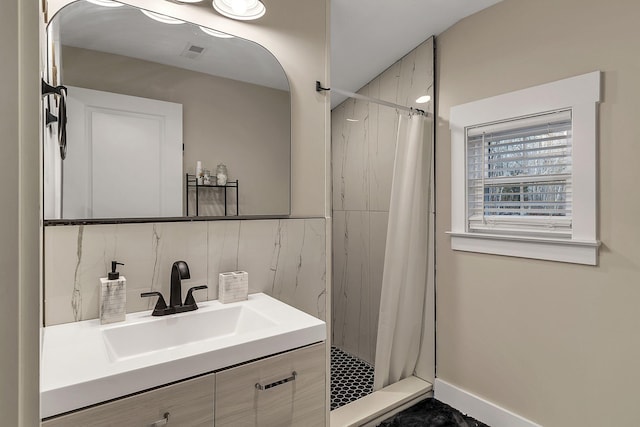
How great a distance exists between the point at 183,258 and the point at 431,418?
1.70 m

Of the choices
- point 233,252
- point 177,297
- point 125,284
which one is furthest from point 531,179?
point 125,284

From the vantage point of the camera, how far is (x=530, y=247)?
6.20ft

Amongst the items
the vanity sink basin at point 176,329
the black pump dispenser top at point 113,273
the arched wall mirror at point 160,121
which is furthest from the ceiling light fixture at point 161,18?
the vanity sink basin at point 176,329

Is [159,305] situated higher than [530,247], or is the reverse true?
[530,247]

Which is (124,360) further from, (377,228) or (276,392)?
(377,228)

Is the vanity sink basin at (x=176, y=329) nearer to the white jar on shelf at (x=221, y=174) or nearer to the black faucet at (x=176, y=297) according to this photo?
the black faucet at (x=176, y=297)

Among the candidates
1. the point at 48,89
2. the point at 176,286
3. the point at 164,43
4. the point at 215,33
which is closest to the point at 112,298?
the point at 176,286

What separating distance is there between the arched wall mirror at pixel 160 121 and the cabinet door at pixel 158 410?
2.23ft

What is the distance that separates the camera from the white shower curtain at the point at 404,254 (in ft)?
7.41

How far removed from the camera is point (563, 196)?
1779 mm

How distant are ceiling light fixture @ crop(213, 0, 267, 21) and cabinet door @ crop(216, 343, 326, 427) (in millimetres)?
1478

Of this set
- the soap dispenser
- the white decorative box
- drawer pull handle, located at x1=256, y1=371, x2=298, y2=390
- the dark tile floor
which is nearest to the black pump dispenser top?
the soap dispenser

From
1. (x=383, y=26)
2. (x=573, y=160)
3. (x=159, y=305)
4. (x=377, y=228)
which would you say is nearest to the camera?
(x=159, y=305)

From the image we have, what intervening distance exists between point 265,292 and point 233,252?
0.27m
